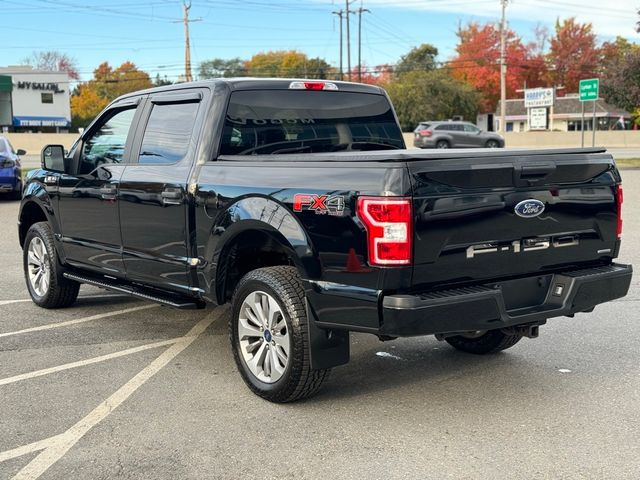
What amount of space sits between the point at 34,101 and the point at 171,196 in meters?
75.3

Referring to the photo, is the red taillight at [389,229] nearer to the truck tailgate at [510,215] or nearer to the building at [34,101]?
the truck tailgate at [510,215]

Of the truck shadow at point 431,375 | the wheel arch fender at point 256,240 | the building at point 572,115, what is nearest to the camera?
the wheel arch fender at point 256,240

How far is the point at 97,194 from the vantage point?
606 centimetres

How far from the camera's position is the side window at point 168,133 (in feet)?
17.6

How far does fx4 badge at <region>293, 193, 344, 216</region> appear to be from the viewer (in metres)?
4.04

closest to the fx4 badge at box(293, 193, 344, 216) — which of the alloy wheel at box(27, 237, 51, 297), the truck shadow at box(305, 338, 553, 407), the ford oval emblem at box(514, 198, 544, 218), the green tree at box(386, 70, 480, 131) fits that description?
the ford oval emblem at box(514, 198, 544, 218)

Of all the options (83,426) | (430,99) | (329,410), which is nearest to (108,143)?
(83,426)

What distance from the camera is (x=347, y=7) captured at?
69562 mm

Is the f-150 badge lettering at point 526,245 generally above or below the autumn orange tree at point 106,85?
below

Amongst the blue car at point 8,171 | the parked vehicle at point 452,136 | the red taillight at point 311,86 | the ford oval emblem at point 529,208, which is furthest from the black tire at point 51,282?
the parked vehicle at point 452,136

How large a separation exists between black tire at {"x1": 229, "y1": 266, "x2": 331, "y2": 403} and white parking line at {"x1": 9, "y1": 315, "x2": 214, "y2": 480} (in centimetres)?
80

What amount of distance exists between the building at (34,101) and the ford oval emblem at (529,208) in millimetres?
74705

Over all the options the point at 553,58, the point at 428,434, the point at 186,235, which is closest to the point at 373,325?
the point at 428,434

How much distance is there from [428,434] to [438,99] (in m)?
71.0
